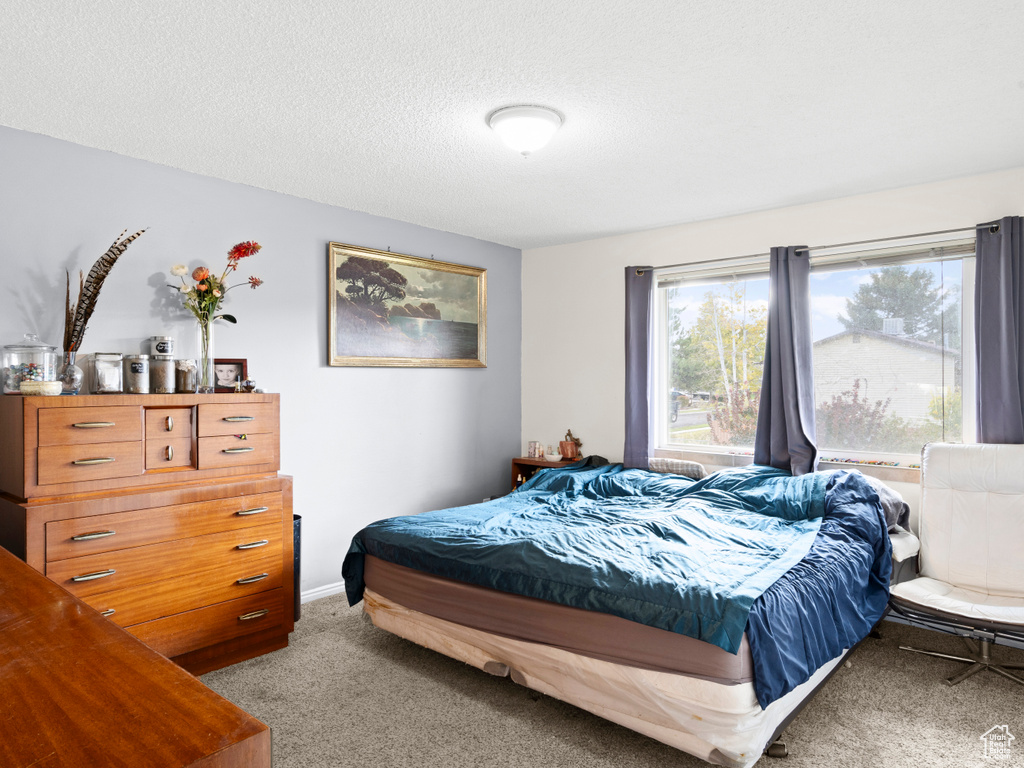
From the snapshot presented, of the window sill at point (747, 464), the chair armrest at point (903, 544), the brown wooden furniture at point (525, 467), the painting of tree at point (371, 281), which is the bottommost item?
the chair armrest at point (903, 544)

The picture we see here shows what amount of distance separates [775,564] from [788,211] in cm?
249

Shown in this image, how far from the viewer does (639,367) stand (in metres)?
4.64

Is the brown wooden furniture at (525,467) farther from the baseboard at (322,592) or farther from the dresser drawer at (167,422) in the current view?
the dresser drawer at (167,422)

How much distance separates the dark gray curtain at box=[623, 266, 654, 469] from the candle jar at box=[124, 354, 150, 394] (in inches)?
123

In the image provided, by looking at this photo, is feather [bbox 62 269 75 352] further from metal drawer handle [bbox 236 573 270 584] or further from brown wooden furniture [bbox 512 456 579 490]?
brown wooden furniture [bbox 512 456 579 490]

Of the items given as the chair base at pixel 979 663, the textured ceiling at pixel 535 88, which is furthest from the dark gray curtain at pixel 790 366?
the chair base at pixel 979 663

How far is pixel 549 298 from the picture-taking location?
17.3 feet

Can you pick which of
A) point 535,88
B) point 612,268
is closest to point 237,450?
point 535,88

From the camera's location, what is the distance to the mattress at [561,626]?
2.04 metres

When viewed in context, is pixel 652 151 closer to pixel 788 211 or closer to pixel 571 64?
pixel 571 64

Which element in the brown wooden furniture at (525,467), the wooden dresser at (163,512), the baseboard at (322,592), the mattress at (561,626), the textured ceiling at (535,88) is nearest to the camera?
the textured ceiling at (535,88)

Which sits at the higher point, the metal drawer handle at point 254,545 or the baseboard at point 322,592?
the metal drawer handle at point 254,545

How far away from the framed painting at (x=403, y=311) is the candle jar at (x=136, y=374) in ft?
4.16

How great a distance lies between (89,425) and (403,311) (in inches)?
88.7
